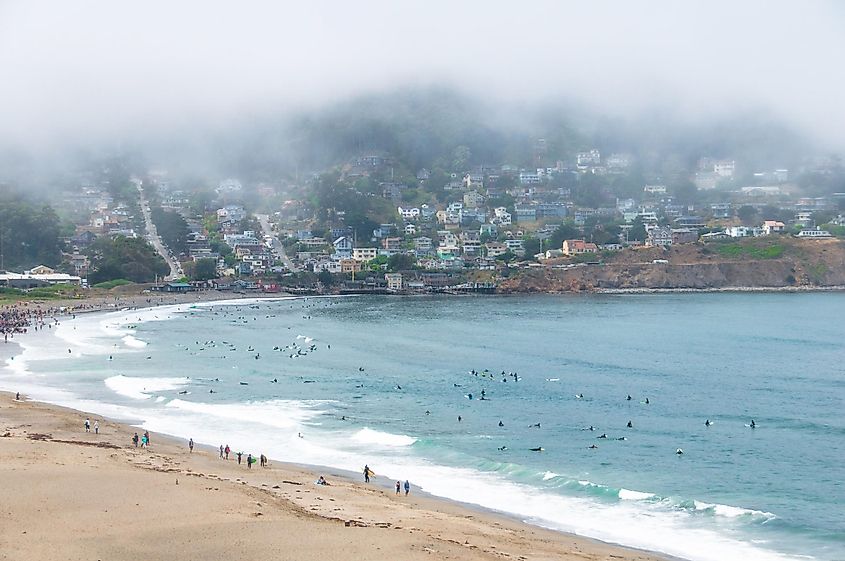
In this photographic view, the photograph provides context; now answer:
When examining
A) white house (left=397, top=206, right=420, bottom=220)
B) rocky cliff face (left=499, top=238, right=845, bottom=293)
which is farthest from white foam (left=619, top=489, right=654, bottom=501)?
white house (left=397, top=206, right=420, bottom=220)

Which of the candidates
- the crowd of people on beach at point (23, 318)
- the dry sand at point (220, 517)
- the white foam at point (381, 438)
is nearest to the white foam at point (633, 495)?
the dry sand at point (220, 517)

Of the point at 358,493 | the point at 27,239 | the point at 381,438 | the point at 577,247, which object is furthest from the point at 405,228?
the point at 358,493

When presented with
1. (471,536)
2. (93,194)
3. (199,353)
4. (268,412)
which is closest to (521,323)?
(199,353)

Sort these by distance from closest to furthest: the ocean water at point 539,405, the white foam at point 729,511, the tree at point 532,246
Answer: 1. the white foam at point 729,511
2. the ocean water at point 539,405
3. the tree at point 532,246

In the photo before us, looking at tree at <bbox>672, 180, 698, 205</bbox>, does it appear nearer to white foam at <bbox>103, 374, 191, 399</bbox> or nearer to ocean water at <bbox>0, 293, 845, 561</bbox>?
ocean water at <bbox>0, 293, 845, 561</bbox>

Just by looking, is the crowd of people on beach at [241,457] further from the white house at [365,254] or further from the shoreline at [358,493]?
→ the white house at [365,254]

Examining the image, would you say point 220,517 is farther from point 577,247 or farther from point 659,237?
point 659,237

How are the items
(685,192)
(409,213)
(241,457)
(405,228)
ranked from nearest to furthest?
1. (241,457)
2. (405,228)
3. (409,213)
4. (685,192)
